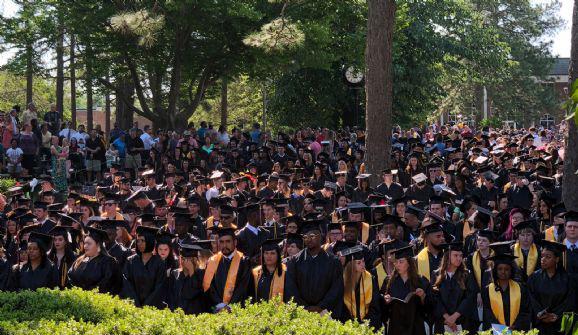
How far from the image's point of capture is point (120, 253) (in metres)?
11.0

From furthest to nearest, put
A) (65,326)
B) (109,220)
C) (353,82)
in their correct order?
(353,82), (109,220), (65,326)

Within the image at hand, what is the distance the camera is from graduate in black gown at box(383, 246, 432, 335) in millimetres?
9219

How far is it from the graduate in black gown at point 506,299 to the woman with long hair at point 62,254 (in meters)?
5.11

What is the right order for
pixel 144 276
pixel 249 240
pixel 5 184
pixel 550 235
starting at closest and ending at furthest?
1. pixel 144 276
2. pixel 550 235
3. pixel 249 240
4. pixel 5 184

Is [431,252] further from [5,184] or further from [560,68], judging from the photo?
[560,68]

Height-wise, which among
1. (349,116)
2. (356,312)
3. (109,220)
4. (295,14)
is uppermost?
(295,14)

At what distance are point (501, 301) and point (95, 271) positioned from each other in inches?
187

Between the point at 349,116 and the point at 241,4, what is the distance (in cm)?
1161

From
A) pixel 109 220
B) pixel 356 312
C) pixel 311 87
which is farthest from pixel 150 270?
pixel 311 87

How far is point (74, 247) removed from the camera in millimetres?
11945

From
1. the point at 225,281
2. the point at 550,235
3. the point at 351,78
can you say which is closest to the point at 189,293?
the point at 225,281

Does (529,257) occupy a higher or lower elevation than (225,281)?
higher

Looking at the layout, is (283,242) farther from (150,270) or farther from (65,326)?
(65,326)

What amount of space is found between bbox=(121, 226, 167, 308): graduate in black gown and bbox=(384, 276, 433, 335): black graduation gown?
8.94 feet
